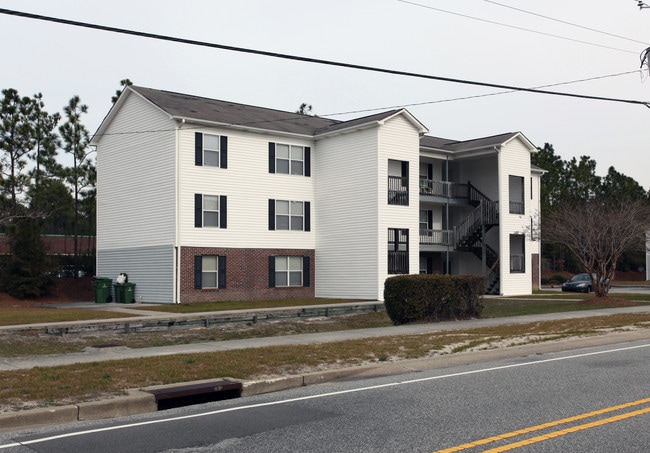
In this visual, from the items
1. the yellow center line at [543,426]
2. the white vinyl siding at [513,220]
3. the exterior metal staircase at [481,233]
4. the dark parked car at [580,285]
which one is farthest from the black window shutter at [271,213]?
the yellow center line at [543,426]

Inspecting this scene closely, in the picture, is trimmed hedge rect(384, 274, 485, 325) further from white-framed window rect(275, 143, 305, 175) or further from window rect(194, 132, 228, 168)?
white-framed window rect(275, 143, 305, 175)

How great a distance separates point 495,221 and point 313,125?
11.1 m

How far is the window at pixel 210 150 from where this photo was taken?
32.6 meters

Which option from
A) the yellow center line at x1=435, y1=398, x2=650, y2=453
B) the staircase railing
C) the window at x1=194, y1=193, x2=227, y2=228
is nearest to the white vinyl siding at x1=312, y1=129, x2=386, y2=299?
the window at x1=194, y1=193, x2=227, y2=228

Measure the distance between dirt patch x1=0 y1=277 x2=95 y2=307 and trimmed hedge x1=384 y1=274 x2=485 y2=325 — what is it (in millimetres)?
20727

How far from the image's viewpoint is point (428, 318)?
21781mm

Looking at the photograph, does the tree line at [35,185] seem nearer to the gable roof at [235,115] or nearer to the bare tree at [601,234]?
the gable roof at [235,115]

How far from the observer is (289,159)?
36.1 meters

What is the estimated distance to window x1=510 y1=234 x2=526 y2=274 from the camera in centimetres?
4059

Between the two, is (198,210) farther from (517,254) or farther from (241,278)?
(517,254)

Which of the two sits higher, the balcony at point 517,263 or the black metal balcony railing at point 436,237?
the black metal balcony railing at point 436,237

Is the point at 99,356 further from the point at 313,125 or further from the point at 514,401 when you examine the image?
the point at 313,125

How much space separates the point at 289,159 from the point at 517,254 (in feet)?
46.4

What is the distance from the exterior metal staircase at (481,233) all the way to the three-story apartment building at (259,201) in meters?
0.40
